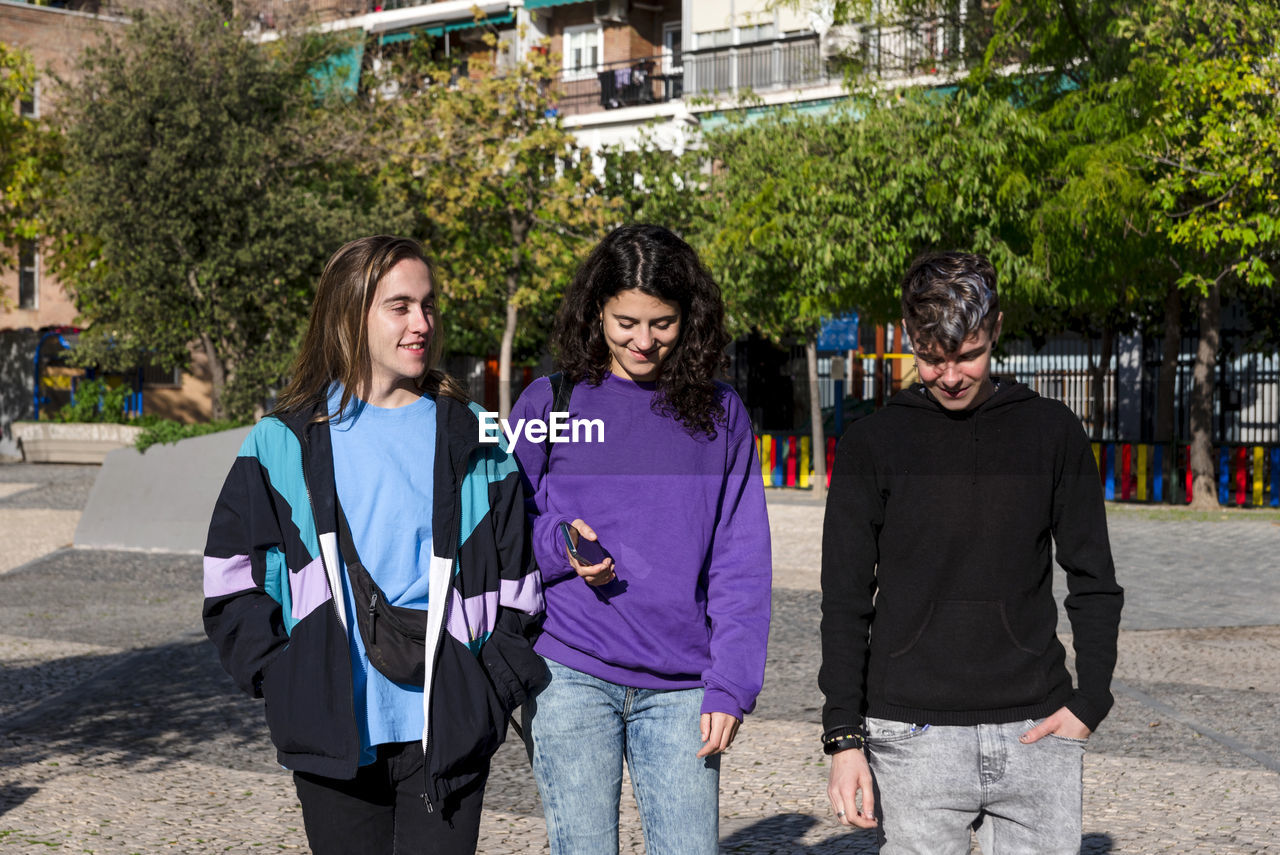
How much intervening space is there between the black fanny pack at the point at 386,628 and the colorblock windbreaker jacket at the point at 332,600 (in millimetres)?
31

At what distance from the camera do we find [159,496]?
45.8 ft

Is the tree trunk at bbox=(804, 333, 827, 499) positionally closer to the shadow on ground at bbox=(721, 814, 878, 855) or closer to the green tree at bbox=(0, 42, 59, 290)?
the green tree at bbox=(0, 42, 59, 290)

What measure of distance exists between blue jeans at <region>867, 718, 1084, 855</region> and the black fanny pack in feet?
2.91

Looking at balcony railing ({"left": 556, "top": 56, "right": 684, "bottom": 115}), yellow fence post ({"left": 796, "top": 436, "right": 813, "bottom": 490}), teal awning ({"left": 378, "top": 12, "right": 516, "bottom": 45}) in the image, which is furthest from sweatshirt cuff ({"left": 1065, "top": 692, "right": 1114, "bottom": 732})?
teal awning ({"left": 378, "top": 12, "right": 516, "bottom": 45})

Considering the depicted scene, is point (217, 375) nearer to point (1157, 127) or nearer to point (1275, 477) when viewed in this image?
point (1157, 127)

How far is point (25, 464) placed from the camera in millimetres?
28109

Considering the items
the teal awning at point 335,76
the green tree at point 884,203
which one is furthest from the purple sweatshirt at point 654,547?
the teal awning at point 335,76

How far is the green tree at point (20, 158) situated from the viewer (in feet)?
90.7

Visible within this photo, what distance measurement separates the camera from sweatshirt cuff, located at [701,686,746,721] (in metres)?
2.70

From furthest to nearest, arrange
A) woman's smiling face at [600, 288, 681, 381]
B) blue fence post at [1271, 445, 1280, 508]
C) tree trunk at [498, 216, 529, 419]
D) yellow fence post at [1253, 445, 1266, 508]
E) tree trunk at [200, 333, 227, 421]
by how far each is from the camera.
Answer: tree trunk at [498, 216, 529, 419] → tree trunk at [200, 333, 227, 421] → blue fence post at [1271, 445, 1280, 508] → yellow fence post at [1253, 445, 1266, 508] → woman's smiling face at [600, 288, 681, 381]

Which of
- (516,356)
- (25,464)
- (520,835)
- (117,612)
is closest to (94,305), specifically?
(25,464)

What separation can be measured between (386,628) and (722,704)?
2.13ft

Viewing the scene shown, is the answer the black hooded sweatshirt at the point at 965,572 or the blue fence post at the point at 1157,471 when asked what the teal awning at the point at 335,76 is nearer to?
the blue fence post at the point at 1157,471

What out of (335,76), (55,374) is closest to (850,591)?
(335,76)
